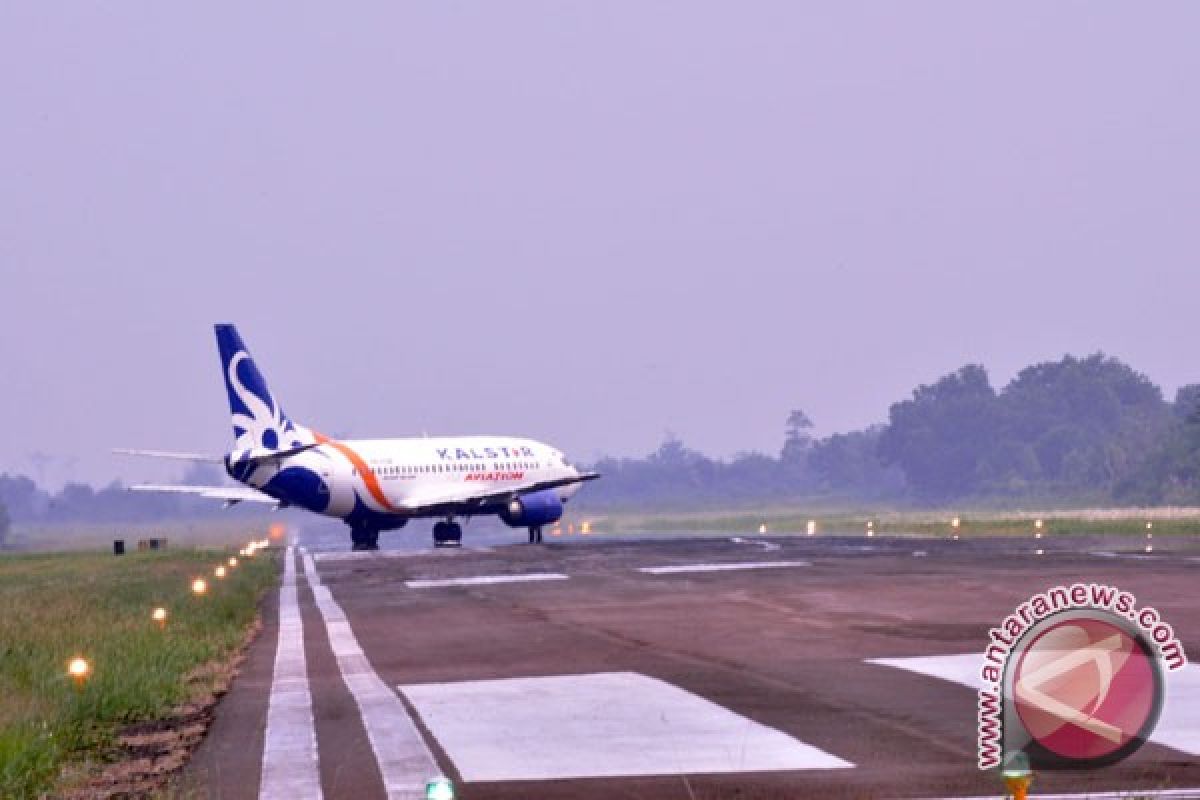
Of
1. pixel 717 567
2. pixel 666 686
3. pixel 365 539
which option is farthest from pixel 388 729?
pixel 365 539

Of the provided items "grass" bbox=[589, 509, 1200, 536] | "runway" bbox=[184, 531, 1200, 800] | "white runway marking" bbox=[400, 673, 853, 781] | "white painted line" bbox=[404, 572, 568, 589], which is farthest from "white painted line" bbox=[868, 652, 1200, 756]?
"grass" bbox=[589, 509, 1200, 536]

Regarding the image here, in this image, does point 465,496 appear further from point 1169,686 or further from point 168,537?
point 1169,686

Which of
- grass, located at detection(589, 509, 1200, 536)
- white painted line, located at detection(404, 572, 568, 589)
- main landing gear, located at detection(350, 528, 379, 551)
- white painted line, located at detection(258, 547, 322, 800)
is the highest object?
grass, located at detection(589, 509, 1200, 536)

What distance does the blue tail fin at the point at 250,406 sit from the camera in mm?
69125

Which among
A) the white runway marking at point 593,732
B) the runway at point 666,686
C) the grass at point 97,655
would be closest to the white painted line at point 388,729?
the runway at point 666,686

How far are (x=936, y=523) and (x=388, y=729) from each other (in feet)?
256

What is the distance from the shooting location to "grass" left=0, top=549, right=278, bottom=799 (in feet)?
50.5

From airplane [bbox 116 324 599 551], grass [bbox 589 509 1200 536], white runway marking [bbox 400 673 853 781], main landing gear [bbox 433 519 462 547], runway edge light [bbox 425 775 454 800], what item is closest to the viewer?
runway edge light [bbox 425 775 454 800]

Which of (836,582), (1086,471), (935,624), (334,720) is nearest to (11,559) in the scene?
(836,582)

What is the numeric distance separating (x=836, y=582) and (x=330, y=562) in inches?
963

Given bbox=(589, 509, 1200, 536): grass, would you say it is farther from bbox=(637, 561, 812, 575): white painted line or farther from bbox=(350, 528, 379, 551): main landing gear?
bbox=(637, 561, 812, 575): white painted line

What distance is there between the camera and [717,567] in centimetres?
4381

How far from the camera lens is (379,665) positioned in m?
22.5
